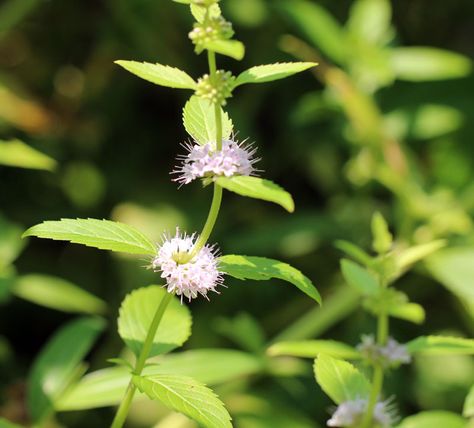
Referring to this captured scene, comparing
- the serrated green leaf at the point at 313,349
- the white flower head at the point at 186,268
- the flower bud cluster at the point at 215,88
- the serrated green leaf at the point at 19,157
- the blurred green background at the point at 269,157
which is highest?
the blurred green background at the point at 269,157

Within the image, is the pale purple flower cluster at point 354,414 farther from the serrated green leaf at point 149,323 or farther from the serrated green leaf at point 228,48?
the serrated green leaf at point 228,48

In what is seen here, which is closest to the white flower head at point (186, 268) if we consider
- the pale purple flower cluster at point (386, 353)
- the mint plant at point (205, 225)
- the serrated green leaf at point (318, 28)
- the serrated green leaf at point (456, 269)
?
the mint plant at point (205, 225)

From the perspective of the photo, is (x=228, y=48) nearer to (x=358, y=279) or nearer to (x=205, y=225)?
(x=205, y=225)

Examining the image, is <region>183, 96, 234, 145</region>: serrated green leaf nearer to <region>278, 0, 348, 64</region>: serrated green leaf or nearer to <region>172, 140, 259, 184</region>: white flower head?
<region>172, 140, 259, 184</region>: white flower head

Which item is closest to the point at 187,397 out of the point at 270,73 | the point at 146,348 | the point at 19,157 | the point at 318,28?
the point at 146,348

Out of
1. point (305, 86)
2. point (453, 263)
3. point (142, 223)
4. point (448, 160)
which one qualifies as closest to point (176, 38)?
point (305, 86)

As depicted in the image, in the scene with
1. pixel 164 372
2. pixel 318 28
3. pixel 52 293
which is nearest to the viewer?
pixel 164 372
